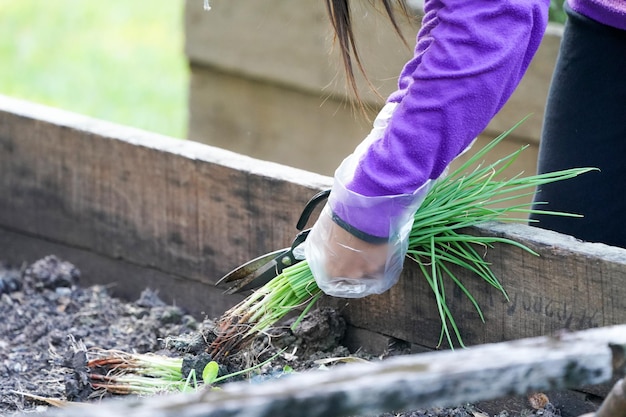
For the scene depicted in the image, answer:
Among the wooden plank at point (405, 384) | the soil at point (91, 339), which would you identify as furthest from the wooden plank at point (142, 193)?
the wooden plank at point (405, 384)

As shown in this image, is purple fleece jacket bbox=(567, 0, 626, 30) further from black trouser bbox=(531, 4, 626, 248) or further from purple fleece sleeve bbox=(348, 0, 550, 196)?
purple fleece sleeve bbox=(348, 0, 550, 196)

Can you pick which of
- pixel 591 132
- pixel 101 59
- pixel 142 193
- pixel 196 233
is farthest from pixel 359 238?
pixel 101 59

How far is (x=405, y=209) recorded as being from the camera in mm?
1670

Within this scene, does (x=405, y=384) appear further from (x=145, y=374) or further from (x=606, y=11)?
(x=606, y=11)

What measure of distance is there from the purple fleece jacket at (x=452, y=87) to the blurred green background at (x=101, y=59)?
312 cm

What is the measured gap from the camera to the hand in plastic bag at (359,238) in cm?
166

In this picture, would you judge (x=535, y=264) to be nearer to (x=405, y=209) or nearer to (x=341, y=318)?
(x=405, y=209)

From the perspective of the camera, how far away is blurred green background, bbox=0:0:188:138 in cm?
536

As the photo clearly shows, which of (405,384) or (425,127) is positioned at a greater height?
(425,127)

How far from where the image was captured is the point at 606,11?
1.92m

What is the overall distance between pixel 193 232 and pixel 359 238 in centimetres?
77

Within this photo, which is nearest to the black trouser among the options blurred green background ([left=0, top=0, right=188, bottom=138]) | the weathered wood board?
the weathered wood board

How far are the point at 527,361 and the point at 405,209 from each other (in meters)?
0.71

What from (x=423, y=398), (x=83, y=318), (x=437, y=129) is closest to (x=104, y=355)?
(x=83, y=318)
